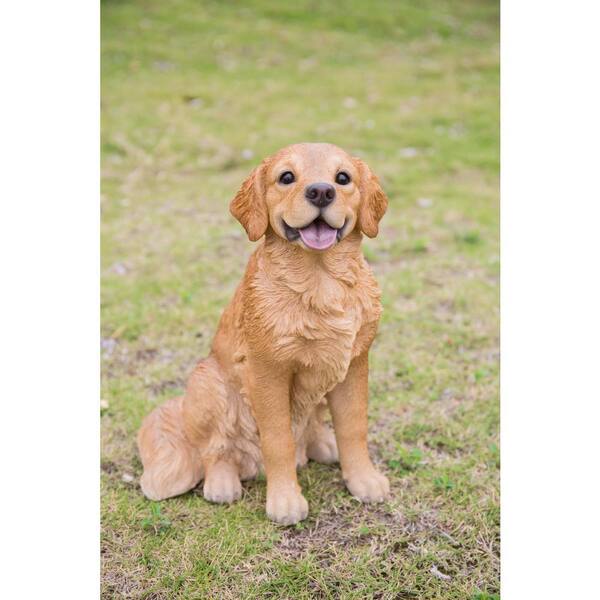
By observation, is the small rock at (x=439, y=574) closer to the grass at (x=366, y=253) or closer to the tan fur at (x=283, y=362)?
the grass at (x=366, y=253)

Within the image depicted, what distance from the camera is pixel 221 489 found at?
3193 millimetres

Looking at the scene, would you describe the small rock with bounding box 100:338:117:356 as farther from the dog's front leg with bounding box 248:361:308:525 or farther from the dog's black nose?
the dog's black nose

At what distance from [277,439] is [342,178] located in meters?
1.09

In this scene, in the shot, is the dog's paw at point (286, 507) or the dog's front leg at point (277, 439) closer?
the dog's front leg at point (277, 439)

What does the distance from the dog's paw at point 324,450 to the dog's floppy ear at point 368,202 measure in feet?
3.78

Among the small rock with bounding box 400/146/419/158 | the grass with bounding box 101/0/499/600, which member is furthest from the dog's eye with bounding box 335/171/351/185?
the small rock with bounding box 400/146/419/158

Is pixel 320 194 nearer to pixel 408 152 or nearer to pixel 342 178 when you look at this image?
pixel 342 178

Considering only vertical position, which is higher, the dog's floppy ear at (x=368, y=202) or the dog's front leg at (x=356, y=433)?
the dog's floppy ear at (x=368, y=202)

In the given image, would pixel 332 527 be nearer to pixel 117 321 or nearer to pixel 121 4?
pixel 117 321

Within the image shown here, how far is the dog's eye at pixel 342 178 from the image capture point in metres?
2.72

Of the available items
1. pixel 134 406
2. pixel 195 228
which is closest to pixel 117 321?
pixel 134 406

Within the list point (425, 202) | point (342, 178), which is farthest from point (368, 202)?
point (425, 202)

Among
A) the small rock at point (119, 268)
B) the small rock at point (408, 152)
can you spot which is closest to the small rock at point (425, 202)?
the small rock at point (408, 152)

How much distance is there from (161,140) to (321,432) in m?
6.38
